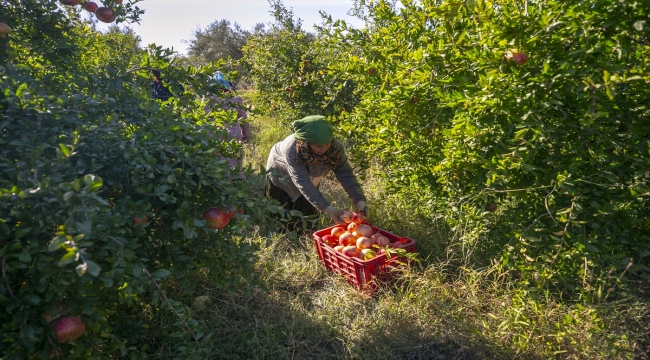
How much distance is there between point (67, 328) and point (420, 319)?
6.07 ft

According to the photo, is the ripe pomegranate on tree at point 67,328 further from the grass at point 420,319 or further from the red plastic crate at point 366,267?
the red plastic crate at point 366,267

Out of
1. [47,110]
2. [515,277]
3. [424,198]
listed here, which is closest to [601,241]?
[515,277]

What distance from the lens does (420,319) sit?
261 centimetres

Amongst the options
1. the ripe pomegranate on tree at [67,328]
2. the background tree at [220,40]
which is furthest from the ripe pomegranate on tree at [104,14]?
the background tree at [220,40]

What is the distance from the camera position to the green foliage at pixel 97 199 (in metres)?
1.38

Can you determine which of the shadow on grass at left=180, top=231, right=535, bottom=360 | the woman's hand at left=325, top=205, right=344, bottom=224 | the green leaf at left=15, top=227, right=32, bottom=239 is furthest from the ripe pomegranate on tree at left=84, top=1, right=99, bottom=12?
the woman's hand at left=325, top=205, right=344, bottom=224

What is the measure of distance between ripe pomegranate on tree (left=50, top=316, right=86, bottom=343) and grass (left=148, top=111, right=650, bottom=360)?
856mm

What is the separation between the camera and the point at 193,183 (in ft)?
5.66

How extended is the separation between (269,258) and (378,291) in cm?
96

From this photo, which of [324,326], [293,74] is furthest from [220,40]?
[324,326]

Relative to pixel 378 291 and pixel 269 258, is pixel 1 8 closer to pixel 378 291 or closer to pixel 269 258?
pixel 269 258

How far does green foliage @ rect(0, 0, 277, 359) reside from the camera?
1.38m

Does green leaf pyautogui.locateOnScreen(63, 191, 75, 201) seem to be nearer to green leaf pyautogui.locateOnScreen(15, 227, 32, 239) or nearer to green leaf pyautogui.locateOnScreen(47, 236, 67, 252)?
green leaf pyautogui.locateOnScreen(47, 236, 67, 252)

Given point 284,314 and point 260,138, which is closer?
point 284,314
